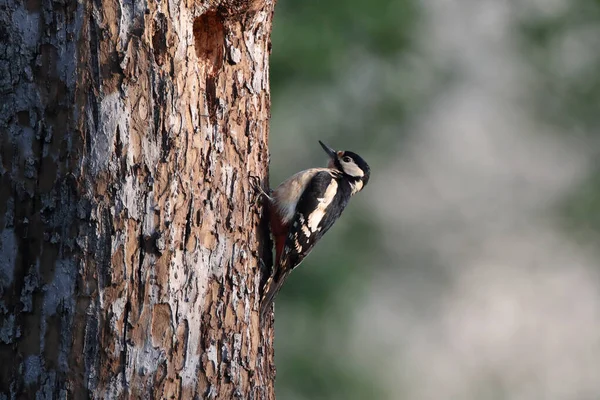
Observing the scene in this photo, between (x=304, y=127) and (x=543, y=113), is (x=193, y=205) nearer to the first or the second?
(x=304, y=127)

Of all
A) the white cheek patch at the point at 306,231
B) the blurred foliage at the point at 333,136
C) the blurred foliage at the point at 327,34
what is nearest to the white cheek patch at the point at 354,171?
the white cheek patch at the point at 306,231

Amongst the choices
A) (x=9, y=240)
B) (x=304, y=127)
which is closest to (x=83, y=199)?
(x=9, y=240)

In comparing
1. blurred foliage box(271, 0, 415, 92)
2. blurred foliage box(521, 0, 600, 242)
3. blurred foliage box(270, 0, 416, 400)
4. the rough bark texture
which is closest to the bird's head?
the rough bark texture

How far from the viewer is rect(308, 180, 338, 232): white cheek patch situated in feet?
17.7

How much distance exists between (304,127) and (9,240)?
872 centimetres

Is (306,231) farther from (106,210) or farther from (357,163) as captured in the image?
(106,210)

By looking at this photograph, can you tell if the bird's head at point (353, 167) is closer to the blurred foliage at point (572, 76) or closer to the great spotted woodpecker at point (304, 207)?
the great spotted woodpecker at point (304, 207)

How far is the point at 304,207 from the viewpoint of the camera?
5.31 metres

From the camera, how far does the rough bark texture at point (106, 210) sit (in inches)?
135

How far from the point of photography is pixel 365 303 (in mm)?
12312

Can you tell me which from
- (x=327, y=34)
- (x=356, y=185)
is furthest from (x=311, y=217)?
(x=327, y=34)

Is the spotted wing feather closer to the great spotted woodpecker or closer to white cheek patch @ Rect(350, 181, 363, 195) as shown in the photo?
the great spotted woodpecker

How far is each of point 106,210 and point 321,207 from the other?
2.14 m

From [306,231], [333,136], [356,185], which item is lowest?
[306,231]
